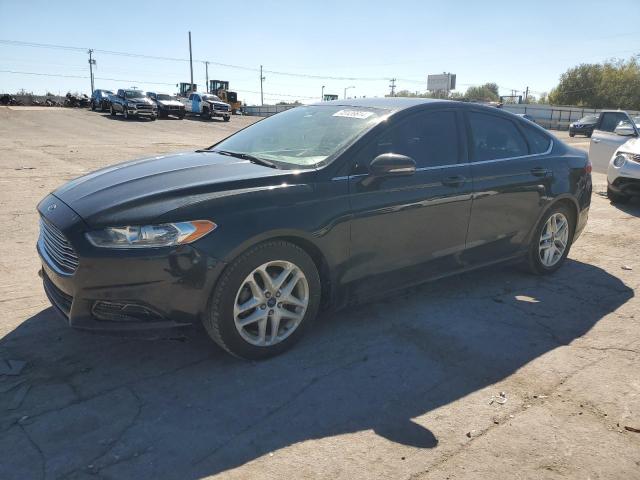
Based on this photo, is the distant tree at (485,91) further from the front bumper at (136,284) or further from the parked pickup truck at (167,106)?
the front bumper at (136,284)

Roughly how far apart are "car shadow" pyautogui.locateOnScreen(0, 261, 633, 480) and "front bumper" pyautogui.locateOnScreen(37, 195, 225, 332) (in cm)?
22

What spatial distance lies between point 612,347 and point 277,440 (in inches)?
101

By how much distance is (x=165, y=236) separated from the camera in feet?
9.55

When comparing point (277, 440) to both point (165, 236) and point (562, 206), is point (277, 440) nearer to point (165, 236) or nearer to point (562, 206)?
point (165, 236)

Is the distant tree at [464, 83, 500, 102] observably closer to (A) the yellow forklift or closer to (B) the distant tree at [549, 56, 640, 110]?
(B) the distant tree at [549, 56, 640, 110]

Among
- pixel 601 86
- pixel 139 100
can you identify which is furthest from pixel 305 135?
pixel 601 86

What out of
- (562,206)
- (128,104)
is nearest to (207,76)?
(128,104)

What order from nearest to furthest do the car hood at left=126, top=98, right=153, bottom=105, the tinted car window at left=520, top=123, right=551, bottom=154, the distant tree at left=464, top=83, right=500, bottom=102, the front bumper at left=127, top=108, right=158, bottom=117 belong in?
the tinted car window at left=520, top=123, right=551, bottom=154 → the front bumper at left=127, top=108, right=158, bottom=117 → the car hood at left=126, top=98, right=153, bottom=105 → the distant tree at left=464, top=83, right=500, bottom=102

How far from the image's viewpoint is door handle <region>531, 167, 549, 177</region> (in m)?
4.80

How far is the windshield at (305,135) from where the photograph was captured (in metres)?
3.73

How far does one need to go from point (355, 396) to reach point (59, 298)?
1908 mm

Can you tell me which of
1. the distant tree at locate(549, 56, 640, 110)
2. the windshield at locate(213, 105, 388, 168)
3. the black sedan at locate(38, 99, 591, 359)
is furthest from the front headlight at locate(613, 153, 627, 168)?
the distant tree at locate(549, 56, 640, 110)

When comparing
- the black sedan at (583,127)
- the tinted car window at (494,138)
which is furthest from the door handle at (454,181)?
the black sedan at (583,127)

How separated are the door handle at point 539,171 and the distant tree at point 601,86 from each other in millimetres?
74472
